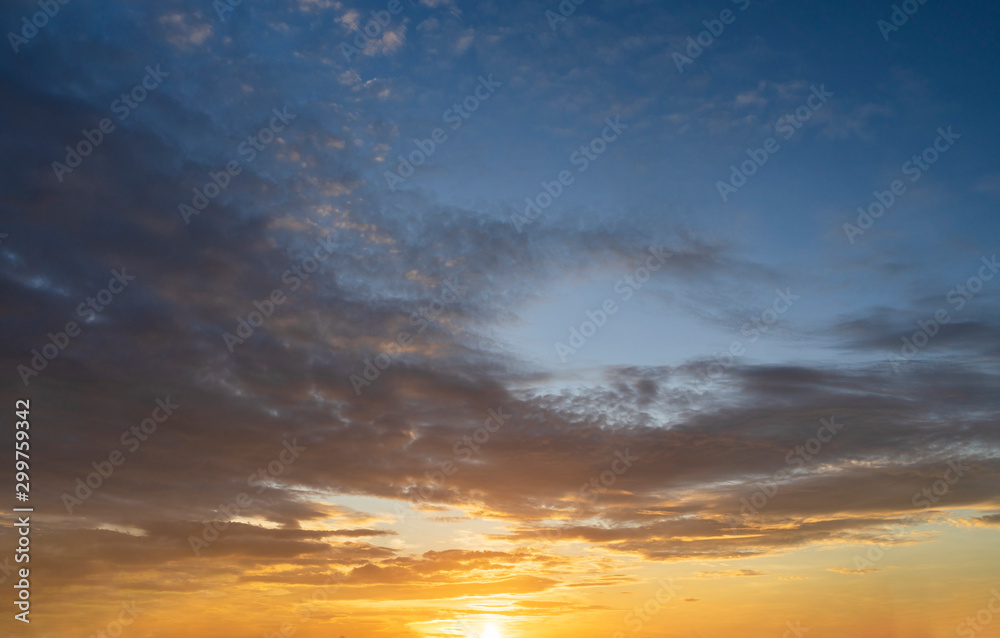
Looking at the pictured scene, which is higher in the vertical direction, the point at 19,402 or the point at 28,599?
the point at 19,402

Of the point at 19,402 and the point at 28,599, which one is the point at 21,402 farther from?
the point at 28,599

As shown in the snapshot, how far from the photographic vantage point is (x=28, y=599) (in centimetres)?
4697

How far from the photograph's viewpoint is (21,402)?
48500 millimetres

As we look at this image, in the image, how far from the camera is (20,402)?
159 feet

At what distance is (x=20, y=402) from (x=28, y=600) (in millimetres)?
15658

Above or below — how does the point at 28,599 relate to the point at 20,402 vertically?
below

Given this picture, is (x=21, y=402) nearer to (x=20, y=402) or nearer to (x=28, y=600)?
(x=20, y=402)

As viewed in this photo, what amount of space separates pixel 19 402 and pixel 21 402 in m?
0.19

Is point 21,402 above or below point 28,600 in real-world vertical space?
above

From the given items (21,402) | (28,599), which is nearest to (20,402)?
(21,402)

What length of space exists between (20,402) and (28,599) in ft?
51.1

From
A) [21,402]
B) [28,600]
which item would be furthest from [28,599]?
[21,402]

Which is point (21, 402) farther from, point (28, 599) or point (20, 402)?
point (28, 599)

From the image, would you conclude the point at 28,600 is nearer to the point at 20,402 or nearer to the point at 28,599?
the point at 28,599
